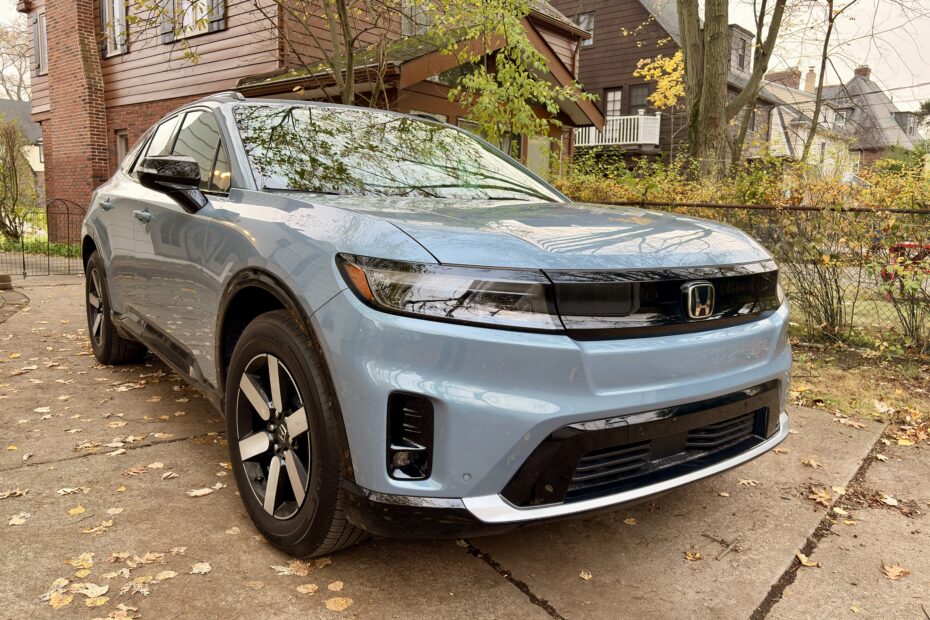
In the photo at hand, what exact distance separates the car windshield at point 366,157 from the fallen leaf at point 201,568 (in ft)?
4.80

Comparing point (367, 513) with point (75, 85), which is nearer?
point (367, 513)

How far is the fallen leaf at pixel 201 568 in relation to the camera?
2395 mm

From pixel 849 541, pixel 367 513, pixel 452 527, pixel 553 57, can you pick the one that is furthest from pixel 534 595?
pixel 553 57

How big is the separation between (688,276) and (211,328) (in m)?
1.93

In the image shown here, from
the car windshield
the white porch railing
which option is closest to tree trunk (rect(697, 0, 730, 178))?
the car windshield

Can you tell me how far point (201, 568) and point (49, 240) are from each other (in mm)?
16536

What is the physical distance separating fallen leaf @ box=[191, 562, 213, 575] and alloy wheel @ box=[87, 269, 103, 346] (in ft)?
9.89

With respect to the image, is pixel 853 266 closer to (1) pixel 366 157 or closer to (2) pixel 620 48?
(1) pixel 366 157

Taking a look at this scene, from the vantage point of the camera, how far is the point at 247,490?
2627 mm

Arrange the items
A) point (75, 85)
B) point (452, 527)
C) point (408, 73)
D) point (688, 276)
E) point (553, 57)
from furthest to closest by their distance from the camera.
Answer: point (75, 85) → point (553, 57) → point (408, 73) → point (688, 276) → point (452, 527)

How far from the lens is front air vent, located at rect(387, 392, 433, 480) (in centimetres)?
192

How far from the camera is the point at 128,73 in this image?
14711 mm

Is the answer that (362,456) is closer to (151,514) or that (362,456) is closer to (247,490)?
(247,490)

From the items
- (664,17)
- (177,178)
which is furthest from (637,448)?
(664,17)
